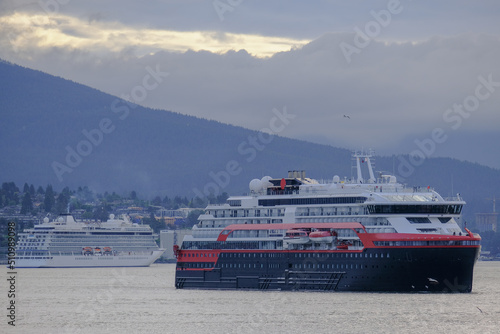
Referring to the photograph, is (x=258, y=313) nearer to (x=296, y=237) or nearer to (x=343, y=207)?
(x=296, y=237)

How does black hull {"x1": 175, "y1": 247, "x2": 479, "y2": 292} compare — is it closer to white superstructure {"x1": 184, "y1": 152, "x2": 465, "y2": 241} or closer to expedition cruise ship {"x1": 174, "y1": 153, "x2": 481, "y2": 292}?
expedition cruise ship {"x1": 174, "y1": 153, "x2": 481, "y2": 292}

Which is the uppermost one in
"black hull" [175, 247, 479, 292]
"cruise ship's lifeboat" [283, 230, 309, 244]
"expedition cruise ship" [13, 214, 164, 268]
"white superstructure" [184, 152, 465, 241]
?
"white superstructure" [184, 152, 465, 241]

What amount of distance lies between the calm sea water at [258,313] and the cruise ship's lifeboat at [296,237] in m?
3.87

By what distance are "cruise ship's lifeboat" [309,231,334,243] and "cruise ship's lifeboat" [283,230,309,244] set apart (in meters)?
0.96

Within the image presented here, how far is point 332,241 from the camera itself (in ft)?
245

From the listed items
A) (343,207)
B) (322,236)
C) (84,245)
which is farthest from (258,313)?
(84,245)

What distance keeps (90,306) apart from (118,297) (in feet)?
28.1

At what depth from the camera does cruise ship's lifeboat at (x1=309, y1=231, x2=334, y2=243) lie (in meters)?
74.4

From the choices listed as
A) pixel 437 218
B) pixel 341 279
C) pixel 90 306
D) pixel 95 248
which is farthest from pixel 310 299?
pixel 95 248

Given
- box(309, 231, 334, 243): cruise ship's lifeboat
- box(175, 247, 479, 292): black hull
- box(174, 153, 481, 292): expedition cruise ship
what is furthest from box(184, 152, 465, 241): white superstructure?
box(175, 247, 479, 292): black hull

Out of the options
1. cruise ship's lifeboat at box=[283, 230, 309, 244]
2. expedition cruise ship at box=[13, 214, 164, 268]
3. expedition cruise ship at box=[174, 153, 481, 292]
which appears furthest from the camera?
expedition cruise ship at box=[13, 214, 164, 268]

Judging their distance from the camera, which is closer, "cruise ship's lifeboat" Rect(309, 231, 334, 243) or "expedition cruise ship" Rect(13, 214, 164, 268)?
"cruise ship's lifeboat" Rect(309, 231, 334, 243)

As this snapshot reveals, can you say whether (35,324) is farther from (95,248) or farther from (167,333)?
(95,248)

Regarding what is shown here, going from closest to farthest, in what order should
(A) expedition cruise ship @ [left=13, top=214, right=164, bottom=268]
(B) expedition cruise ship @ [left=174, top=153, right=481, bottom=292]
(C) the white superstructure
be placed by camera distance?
(B) expedition cruise ship @ [left=174, top=153, right=481, bottom=292]
(C) the white superstructure
(A) expedition cruise ship @ [left=13, top=214, right=164, bottom=268]
